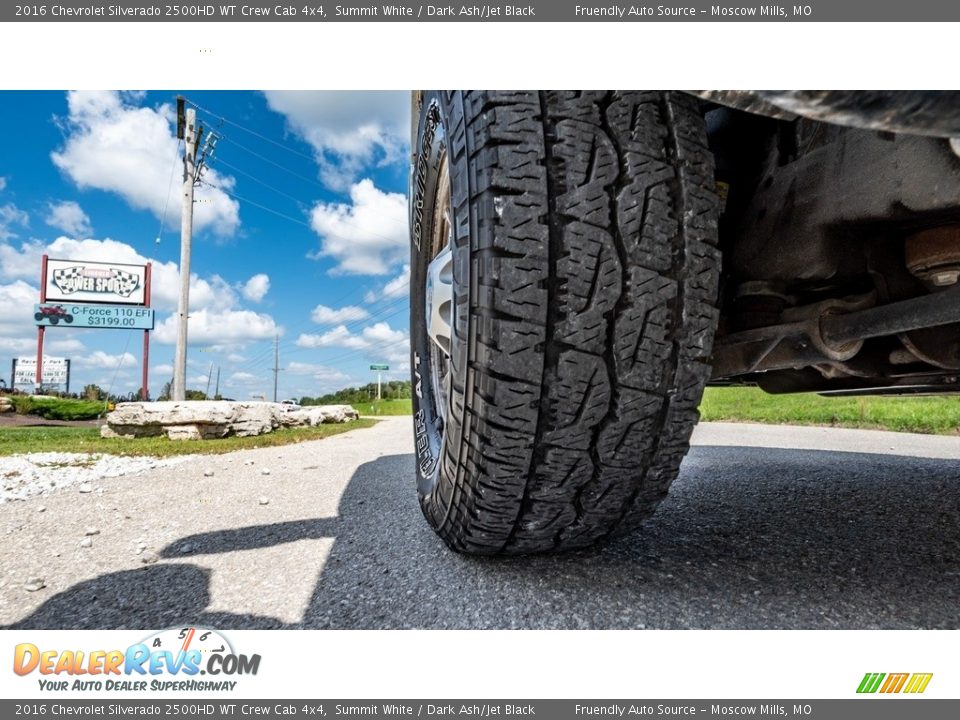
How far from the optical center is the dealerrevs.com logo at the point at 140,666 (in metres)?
0.74

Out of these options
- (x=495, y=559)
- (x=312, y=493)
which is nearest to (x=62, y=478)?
(x=312, y=493)

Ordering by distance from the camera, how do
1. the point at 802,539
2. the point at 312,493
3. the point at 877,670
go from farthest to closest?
1. the point at 312,493
2. the point at 802,539
3. the point at 877,670

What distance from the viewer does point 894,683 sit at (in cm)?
71

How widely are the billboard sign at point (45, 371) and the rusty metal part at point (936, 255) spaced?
61.7 ft

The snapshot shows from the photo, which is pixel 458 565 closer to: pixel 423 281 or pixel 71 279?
pixel 423 281

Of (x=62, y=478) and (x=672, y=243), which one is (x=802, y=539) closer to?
(x=672, y=243)

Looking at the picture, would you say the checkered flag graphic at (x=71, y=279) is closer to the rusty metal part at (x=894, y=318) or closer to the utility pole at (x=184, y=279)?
the utility pole at (x=184, y=279)

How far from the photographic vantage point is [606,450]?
0.87 m

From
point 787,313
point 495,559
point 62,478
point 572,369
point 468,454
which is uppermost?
point 787,313

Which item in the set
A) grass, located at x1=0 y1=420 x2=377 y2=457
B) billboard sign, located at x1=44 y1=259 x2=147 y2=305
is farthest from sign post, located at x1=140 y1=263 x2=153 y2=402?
grass, located at x1=0 y1=420 x2=377 y2=457

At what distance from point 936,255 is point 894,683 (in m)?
0.65

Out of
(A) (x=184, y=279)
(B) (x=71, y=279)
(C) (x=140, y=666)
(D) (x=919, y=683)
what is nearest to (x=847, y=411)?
→ (D) (x=919, y=683)

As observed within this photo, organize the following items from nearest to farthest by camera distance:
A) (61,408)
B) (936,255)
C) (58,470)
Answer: (936,255) < (58,470) < (61,408)

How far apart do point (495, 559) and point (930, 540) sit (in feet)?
3.67
